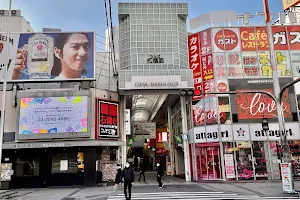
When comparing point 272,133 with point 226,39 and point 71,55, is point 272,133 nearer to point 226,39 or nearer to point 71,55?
point 226,39

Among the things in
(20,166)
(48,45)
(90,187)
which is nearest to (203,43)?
(48,45)

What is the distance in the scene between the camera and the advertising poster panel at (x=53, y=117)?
22.0 metres

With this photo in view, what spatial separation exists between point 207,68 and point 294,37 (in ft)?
25.8

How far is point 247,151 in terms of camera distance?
22.5 meters

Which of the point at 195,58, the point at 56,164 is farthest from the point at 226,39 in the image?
the point at 56,164

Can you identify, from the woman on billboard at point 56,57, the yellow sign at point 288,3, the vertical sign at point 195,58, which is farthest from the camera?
the yellow sign at point 288,3

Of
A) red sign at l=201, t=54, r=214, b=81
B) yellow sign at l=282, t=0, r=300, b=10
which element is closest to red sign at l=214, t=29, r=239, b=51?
red sign at l=201, t=54, r=214, b=81

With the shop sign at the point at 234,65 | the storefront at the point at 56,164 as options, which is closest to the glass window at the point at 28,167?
the storefront at the point at 56,164

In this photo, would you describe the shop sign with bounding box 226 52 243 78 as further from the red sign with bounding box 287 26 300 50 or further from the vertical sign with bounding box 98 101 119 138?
the vertical sign with bounding box 98 101 119 138

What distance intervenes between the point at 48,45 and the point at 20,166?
10352 mm

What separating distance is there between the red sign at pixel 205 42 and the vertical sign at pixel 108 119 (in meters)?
9.01

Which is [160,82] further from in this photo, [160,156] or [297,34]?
[160,156]

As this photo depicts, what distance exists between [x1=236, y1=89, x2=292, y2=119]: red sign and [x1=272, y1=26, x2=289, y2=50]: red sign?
4.02 metres

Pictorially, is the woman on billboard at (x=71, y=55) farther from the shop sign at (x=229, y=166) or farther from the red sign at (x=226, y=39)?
the shop sign at (x=229, y=166)
